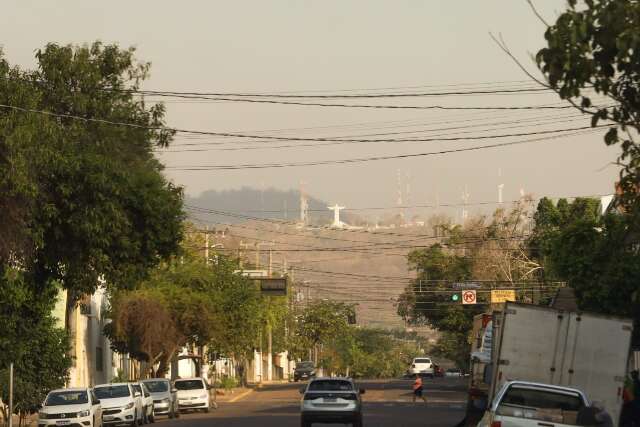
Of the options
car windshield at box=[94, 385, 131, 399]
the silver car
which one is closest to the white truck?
the silver car

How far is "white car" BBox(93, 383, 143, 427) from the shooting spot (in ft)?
139

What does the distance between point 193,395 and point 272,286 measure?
70.7 ft

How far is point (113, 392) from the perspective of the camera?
44125 millimetres

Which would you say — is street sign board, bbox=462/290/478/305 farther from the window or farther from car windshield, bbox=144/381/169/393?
car windshield, bbox=144/381/169/393

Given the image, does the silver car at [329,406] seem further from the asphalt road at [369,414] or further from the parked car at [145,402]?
→ the parked car at [145,402]

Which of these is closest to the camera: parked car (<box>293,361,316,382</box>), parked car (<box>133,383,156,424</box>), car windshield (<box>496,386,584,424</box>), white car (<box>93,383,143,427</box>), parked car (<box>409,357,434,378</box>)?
car windshield (<box>496,386,584,424</box>)

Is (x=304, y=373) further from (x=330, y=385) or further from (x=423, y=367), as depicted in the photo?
(x=330, y=385)

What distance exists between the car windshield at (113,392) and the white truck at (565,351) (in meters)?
18.4

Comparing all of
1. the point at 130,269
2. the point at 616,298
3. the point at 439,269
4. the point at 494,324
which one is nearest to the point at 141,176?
the point at 130,269

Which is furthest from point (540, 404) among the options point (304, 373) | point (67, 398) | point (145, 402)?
point (304, 373)

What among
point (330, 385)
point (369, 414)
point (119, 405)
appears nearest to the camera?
point (330, 385)

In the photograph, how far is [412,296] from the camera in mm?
115875

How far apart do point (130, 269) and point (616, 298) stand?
13.8 meters

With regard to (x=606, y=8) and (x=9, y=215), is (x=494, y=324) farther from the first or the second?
(x=606, y=8)
